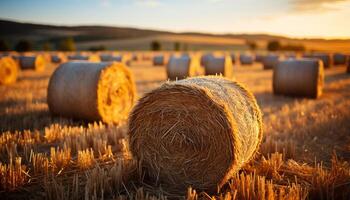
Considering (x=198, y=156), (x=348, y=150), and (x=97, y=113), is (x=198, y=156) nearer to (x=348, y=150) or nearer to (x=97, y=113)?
(x=348, y=150)

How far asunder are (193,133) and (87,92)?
3.82 m

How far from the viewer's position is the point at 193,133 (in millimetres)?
4062

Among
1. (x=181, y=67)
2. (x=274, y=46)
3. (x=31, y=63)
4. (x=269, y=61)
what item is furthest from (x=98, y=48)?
(x=181, y=67)

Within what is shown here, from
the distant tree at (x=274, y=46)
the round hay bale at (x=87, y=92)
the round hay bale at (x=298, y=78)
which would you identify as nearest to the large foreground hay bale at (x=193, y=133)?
the round hay bale at (x=87, y=92)

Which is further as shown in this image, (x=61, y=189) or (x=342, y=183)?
(x=342, y=183)

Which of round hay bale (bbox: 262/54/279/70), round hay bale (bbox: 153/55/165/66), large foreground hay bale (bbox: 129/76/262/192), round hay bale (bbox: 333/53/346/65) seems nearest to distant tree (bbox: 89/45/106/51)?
round hay bale (bbox: 153/55/165/66)

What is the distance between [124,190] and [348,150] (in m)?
4.04

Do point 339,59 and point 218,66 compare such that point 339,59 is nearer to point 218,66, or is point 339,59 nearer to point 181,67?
point 218,66

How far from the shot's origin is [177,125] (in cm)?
415

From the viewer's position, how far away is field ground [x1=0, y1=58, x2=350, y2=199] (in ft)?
12.2

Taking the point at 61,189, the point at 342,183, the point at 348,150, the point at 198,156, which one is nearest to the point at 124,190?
the point at 61,189

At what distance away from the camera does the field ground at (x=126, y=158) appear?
12.2ft

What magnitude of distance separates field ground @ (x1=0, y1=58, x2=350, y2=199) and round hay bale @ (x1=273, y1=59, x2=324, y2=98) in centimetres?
213

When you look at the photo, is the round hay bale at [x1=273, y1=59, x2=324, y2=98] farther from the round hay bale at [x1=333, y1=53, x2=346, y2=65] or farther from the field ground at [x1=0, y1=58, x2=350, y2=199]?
the round hay bale at [x1=333, y1=53, x2=346, y2=65]
